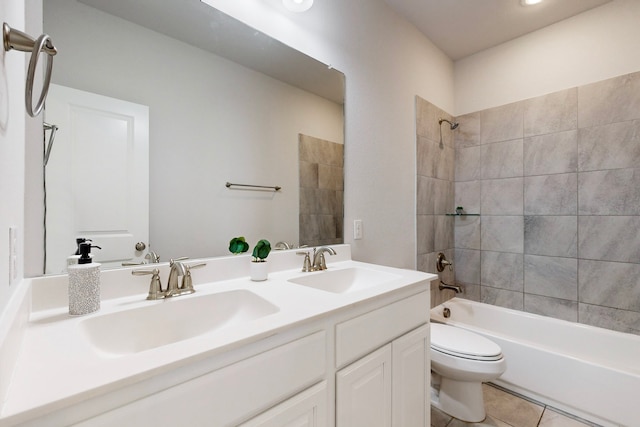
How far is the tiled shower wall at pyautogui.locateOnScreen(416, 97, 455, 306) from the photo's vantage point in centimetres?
217

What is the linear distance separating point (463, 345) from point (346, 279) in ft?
2.61

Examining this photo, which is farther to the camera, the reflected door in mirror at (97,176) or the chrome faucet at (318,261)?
the chrome faucet at (318,261)

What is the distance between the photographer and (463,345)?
1.57 m

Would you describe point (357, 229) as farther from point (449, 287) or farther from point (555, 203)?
point (555, 203)

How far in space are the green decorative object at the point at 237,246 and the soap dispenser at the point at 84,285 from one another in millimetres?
449

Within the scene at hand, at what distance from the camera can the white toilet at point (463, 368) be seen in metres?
1.45

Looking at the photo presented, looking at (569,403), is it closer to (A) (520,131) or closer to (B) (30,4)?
(A) (520,131)

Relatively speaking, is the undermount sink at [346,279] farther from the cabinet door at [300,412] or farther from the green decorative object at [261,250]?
the cabinet door at [300,412]

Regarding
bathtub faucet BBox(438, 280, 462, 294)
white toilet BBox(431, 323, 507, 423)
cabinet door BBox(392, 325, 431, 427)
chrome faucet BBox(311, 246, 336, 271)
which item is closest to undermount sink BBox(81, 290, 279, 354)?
chrome faucet BBox(311, 246, 336, 271)

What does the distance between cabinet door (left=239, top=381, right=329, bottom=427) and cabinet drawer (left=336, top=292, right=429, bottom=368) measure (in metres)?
0.10

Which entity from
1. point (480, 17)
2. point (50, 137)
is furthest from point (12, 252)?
point (480, 17)

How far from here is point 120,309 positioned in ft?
2.58

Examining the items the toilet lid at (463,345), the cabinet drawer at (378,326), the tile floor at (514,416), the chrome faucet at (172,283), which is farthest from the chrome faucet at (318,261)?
the tile floor at (514,416)

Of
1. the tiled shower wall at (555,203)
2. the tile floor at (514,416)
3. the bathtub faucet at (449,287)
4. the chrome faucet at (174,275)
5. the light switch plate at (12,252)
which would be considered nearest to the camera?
the light switch plate at (12,252)
